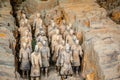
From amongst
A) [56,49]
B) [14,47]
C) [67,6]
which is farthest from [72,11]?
[14,47]

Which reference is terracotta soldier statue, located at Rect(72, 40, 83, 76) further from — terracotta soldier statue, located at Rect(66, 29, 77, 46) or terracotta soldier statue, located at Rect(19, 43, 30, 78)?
terracotta soldier statue, located at Rect(19, 43, 30, 78)

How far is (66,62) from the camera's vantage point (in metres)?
11.9

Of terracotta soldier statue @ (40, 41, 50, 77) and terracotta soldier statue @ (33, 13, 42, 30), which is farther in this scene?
terracotta soldier statue @ (33, 13, 42, 30)

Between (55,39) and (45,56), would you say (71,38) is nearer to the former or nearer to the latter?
(55,39)

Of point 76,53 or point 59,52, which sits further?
point 59,52

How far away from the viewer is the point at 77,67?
40.7ft

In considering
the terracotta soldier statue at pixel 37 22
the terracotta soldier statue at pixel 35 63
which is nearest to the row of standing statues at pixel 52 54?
the terracotta soldier statue at pixel 35 63

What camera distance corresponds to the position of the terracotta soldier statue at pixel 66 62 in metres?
11.9

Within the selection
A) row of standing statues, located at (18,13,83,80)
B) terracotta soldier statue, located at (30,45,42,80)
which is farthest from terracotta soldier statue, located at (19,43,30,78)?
terracotta soldier statue, located at (30,45,42,80)

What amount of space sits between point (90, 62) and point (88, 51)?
45 cm

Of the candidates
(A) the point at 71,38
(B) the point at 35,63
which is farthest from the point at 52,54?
(B) the point at 35,63

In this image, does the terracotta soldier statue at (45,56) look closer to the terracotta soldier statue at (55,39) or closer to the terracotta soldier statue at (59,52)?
the terracotta soldier statue at (59,52)

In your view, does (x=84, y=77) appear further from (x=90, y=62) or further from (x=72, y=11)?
(x=72, y=11)

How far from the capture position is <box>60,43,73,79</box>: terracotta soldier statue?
11.9 metres
